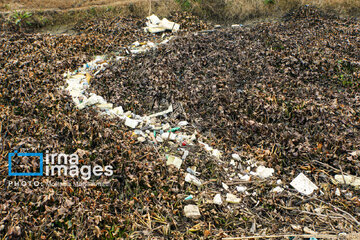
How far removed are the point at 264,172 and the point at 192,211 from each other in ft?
3.94

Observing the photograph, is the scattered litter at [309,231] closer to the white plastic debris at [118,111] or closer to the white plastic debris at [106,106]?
the white plastic debris at [118,111]

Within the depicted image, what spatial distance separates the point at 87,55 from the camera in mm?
6797

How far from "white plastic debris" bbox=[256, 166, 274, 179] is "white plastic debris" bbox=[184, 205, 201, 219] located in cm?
107

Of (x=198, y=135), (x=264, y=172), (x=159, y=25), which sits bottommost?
(x=264, y=172)

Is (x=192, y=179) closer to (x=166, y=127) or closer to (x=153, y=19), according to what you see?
(x=166, y=127)

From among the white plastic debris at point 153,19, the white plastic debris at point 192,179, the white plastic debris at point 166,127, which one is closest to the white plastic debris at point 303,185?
the white plastic debris at point 192,179

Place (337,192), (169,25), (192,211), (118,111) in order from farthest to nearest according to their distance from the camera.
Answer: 1. (169,25)
2. (118,111)
3. (337,192)
4. (192,211)

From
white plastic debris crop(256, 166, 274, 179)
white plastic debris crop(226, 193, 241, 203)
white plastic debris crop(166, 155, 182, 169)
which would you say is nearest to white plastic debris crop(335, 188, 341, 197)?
white plastic debris crop(256, 166, 274, 179)

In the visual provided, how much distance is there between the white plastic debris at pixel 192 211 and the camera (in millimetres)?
3074

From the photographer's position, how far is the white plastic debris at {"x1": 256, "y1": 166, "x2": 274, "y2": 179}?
3.60 m

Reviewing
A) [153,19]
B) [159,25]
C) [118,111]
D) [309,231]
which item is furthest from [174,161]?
[153,19]

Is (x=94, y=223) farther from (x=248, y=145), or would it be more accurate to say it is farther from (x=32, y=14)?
(x=32, y=14)

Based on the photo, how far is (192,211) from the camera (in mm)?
3109

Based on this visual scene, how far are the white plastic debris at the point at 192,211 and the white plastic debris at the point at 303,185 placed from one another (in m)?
1.30
